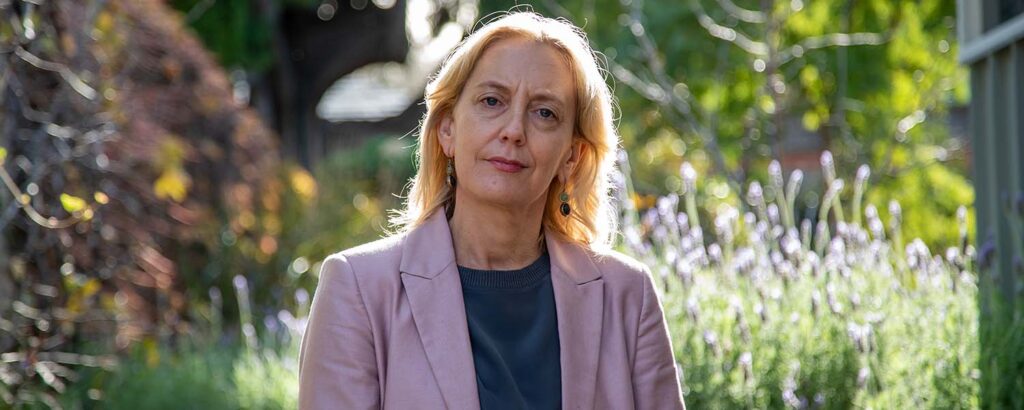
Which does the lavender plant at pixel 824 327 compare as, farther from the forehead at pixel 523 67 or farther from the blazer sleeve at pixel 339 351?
the blazer sleeve at pixel 339 351

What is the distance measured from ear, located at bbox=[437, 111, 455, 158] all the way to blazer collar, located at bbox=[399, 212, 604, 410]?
128 millimetres

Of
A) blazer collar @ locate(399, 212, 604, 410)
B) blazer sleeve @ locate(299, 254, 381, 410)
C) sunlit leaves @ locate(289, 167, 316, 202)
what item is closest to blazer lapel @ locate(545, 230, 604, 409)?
blazer collar @ locate(399, 212, 604, 410)

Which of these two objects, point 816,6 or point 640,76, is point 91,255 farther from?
point 816,6

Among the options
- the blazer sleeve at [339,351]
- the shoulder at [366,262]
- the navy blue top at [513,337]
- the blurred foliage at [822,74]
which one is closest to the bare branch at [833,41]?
the blurred foliage at [822,74]

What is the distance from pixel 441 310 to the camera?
2.41 m

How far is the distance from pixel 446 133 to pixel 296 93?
15.0m

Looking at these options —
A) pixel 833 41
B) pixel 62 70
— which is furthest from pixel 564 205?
pixel 833 41

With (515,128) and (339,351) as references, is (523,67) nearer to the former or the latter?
(515,128)

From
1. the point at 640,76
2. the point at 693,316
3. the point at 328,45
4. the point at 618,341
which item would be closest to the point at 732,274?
the point at 693,316

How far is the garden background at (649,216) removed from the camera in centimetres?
402

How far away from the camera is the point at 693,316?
3943 millimetres

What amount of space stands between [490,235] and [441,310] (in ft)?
0.69

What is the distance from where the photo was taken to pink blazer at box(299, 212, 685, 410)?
232cm

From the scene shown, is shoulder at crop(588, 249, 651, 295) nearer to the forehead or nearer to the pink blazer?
the pink blazer
